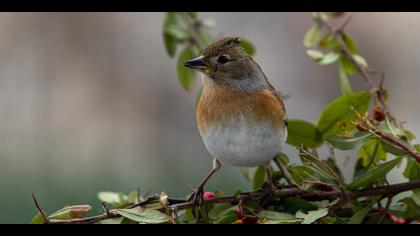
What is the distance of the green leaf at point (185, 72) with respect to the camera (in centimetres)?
191

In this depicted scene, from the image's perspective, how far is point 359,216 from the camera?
130 cm

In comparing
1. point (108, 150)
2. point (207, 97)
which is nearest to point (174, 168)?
point (108, 150)

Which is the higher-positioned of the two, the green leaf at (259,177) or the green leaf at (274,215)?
the green leaf at (274,215)

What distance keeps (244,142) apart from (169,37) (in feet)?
1.39

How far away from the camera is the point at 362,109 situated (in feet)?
5.48

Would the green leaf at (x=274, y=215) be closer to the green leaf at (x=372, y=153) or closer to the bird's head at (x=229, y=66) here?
the green leaf at (x=372, y=153)

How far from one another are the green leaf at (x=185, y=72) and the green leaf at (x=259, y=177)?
1.18 feet

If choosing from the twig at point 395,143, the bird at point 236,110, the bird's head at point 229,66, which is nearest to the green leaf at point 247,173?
the bird at point 236,110

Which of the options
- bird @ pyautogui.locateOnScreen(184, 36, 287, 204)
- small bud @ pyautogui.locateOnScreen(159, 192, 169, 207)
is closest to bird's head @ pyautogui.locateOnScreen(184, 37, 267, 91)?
bird @ pyautogui.locateOnScreen(184, 36, 287, 204)

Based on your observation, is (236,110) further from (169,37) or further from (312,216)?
(312,216)

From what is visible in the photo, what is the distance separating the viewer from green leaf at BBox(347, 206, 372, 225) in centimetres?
→ 128

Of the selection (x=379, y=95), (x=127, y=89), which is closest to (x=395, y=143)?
(x=379, y=95)
